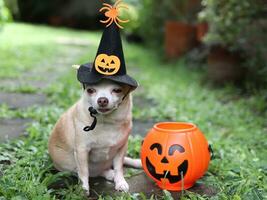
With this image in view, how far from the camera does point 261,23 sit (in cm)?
659

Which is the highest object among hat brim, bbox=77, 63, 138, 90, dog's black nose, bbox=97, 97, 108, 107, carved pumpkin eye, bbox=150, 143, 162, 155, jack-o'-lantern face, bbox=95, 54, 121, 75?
jack-o'-lantern face, bbox=95, 54, 121, 75

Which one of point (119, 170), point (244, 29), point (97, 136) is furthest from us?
point (244, 29)

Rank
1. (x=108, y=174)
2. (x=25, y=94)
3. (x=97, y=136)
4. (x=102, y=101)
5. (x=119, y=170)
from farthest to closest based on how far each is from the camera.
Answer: (x=25, y=94), (x=108, y=174), (x=119, y=170), (x=97, y=136), (x=102, y=101)

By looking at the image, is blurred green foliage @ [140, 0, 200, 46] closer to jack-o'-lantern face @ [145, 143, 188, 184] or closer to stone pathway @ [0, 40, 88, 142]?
stone pathway @ [0, 40, 88, 142]

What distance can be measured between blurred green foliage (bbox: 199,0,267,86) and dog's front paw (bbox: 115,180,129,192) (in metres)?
3.71

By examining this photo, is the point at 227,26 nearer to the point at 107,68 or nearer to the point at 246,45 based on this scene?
the point at 246,45

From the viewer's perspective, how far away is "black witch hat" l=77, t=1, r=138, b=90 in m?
2.87

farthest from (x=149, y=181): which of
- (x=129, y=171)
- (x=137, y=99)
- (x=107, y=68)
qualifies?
(x=137, y=99)

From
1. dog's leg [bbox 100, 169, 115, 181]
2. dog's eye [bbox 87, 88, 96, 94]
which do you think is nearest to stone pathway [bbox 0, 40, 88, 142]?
dog's leg [bbox 100, 169, 115, 181]

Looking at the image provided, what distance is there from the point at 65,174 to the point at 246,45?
4.52 m

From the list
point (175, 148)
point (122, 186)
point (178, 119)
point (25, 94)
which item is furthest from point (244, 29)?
point (122, 186)

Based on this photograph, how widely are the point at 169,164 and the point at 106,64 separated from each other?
0.81 m

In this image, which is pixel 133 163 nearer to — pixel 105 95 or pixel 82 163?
pixel 82 163

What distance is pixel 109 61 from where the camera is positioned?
2889 mm
